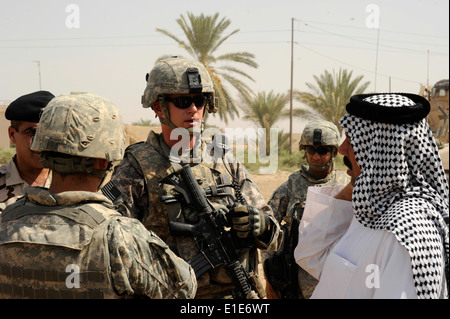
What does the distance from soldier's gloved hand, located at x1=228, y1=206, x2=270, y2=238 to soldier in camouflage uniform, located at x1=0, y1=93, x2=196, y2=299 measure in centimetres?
97

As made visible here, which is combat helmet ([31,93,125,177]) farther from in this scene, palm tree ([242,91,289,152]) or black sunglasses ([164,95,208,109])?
palm tree ([242,91,289,152])

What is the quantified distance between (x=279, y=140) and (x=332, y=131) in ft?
69.1

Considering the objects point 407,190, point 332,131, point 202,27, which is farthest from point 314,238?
point 202,27

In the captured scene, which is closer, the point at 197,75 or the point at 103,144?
the point at 103,144

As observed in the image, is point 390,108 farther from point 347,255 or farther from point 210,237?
point 210,237

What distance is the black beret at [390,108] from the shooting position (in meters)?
2.36

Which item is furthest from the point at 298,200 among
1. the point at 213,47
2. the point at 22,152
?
the point at 213,47

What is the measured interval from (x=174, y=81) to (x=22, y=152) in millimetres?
1193

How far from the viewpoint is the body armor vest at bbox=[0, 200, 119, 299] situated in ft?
7.00

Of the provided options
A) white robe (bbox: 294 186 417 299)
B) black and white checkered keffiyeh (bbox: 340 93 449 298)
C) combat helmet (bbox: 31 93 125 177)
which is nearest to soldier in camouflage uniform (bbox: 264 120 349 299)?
white robe (bbox: 294 186 417 299)

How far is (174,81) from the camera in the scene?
3645mm
